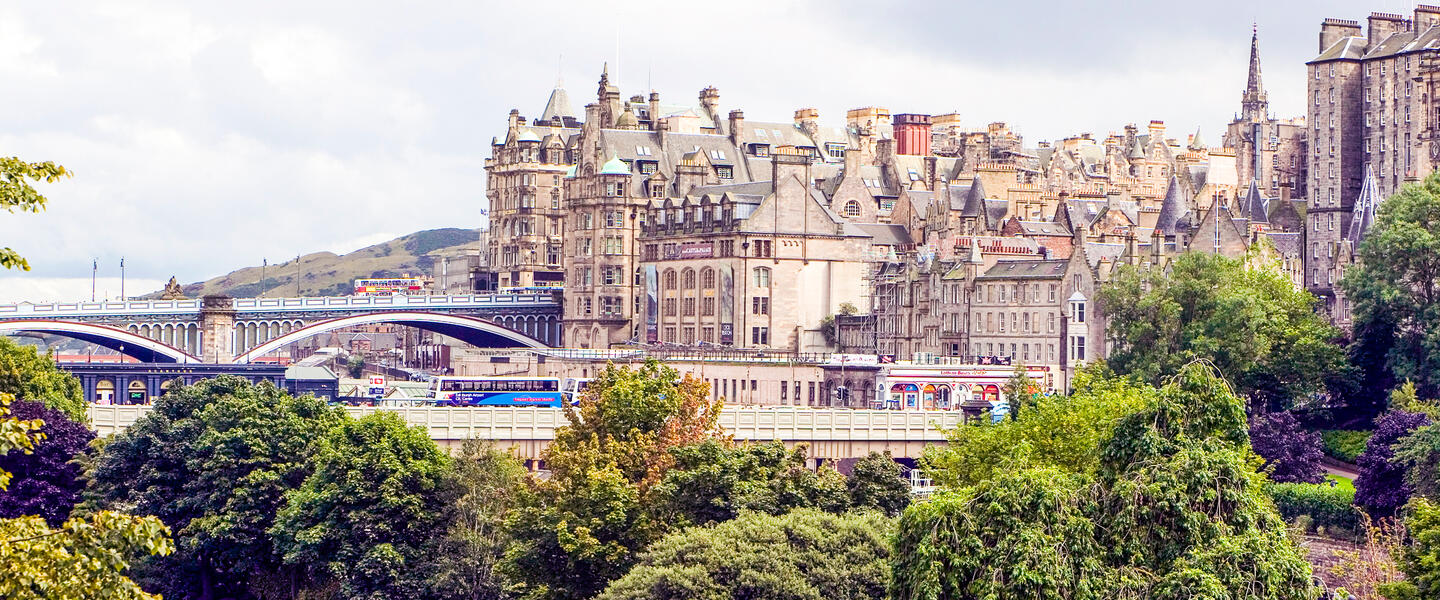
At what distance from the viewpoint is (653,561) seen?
64.9 metres

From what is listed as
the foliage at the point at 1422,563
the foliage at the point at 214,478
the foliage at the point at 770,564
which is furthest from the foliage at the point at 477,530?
the foliage at the point at 1422,563

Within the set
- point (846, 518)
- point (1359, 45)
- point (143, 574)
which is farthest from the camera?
point (1359, 45)

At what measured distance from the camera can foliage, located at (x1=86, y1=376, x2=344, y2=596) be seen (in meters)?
81.3

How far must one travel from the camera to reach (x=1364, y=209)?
170125 millimetres

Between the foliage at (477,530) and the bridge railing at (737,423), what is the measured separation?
12.7 m

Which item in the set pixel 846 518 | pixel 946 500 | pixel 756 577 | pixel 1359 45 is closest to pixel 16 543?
pixel 946 500

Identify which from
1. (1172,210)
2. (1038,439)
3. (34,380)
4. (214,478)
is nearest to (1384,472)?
(1038,439)

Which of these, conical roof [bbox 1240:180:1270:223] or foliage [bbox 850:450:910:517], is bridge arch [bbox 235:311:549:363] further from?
foliage [bbox 850:450:910:517]

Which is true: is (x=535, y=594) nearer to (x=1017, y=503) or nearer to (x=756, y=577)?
(x=756, y=577)

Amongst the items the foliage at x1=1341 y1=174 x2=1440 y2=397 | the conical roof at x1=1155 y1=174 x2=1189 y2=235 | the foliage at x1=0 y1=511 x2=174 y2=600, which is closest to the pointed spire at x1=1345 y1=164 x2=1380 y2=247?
the conical roof at x1=1155 y1=174 x2=1189 y2=235

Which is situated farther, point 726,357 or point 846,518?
point 726,357

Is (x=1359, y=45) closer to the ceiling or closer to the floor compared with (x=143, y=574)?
closer to the ceiling

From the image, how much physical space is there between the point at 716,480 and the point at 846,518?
15.5ft

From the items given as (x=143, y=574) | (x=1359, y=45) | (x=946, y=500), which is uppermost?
(x=1359, y=45)
